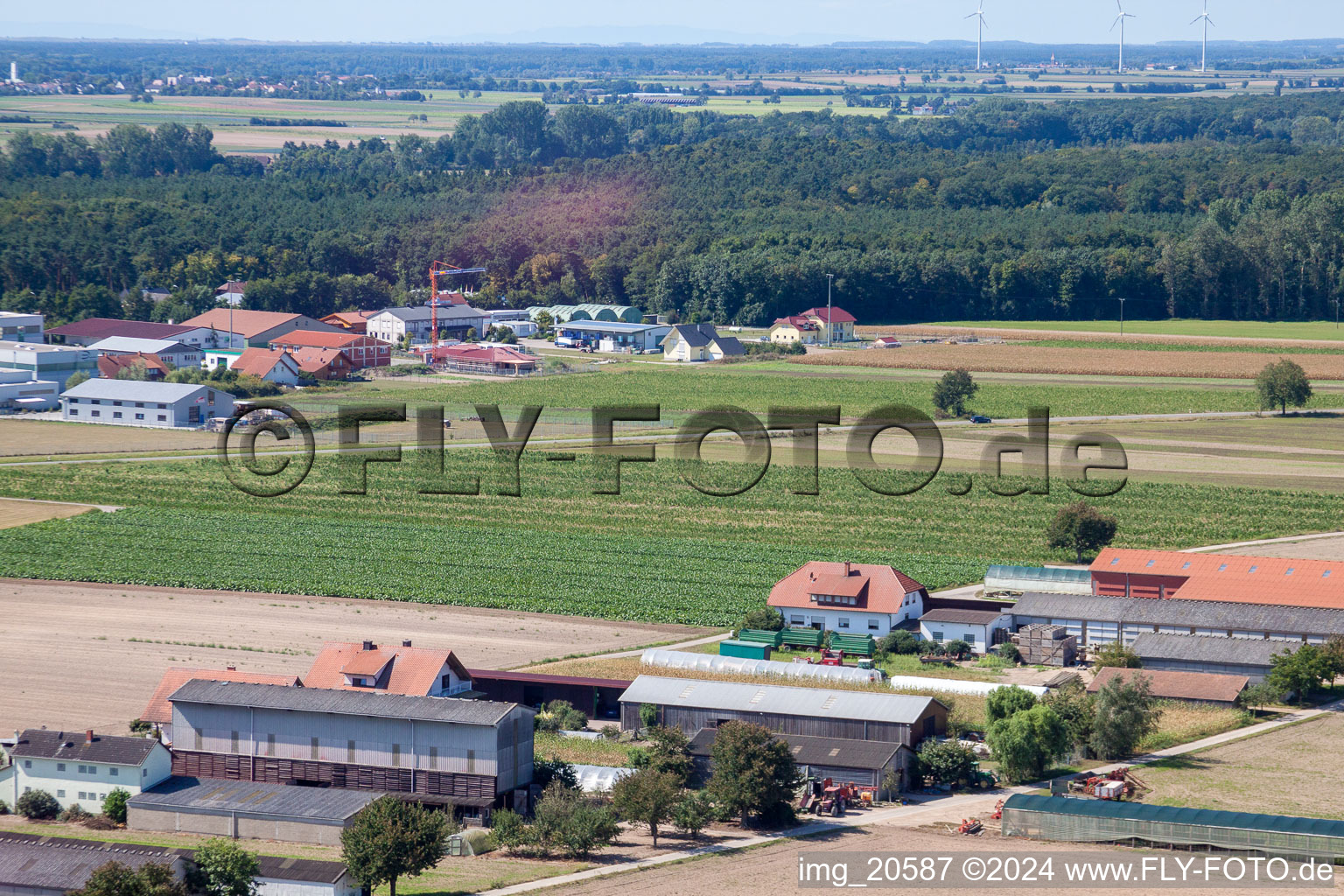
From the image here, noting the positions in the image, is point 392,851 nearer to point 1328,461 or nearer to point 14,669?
point 14,669

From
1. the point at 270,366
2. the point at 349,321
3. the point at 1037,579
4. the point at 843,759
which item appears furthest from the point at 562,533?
the point at 349,321

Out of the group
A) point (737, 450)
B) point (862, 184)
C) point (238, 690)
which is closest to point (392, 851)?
point (238, 690)

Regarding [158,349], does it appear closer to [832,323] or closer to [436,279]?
[436,279]

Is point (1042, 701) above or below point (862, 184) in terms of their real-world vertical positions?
below

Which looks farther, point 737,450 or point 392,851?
point 737,450

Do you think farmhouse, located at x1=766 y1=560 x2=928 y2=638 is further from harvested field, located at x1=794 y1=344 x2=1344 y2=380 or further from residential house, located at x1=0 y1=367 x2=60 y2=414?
harvested field, located at x1=794 y1=344 x2=1344 y2=380

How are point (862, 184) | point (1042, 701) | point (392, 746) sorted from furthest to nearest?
point (862, 184), point (1042, 701), point (392, 746)

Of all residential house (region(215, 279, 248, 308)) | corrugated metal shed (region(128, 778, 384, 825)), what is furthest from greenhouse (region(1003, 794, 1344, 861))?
residential house (region(215, 279, 248, 308))
